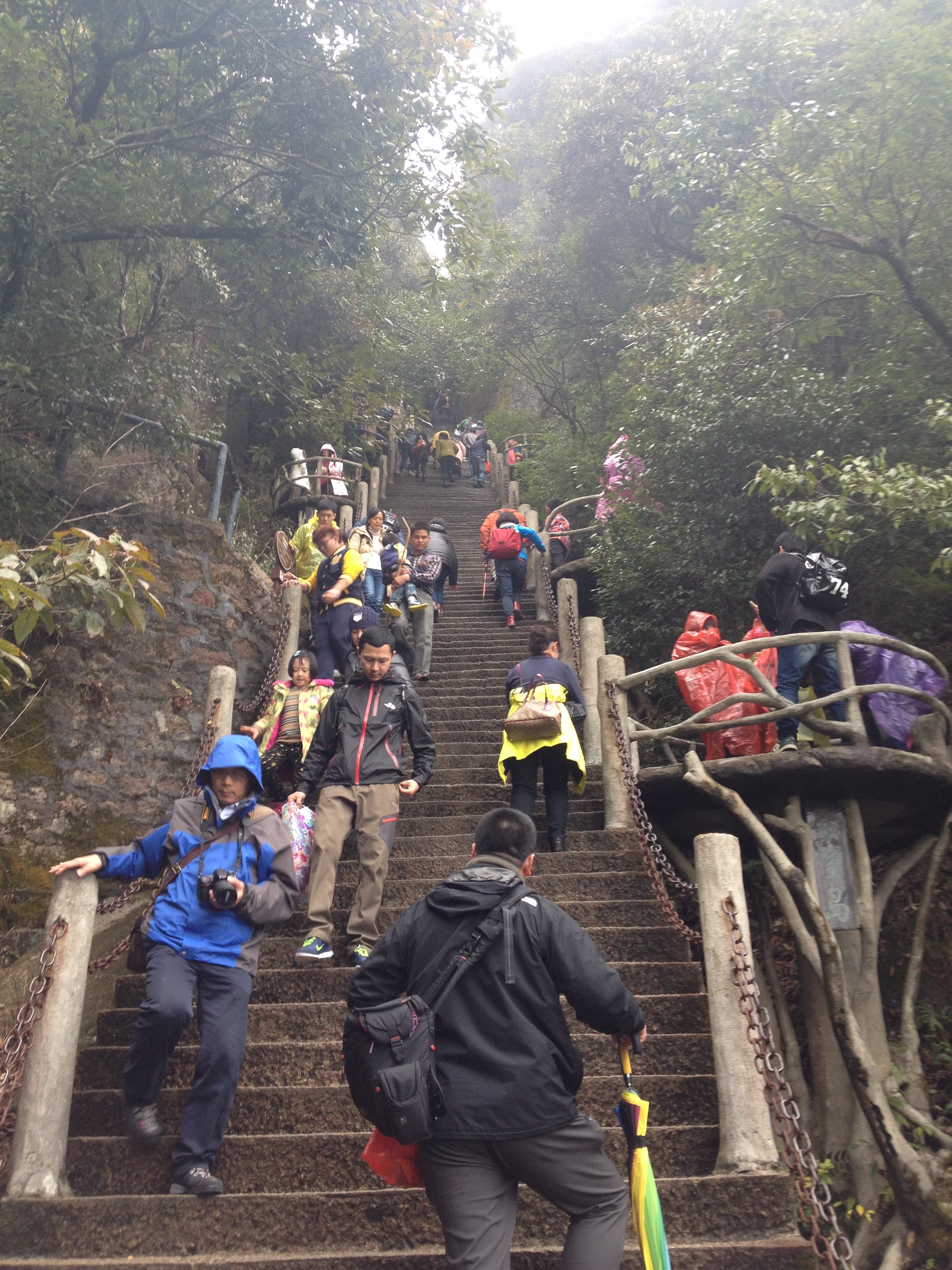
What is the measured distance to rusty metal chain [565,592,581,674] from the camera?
9.44 m

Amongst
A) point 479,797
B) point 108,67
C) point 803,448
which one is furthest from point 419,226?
point 479,797

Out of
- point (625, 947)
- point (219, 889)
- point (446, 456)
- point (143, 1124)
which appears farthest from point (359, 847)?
point (446, 456)

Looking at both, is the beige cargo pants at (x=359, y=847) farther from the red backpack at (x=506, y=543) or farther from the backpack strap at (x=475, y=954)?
the red backpack at (x=506, y=543)

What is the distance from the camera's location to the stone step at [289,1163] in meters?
3.67

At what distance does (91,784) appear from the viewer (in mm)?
7191

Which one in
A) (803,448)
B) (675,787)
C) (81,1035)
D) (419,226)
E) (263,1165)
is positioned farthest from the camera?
(419,226)

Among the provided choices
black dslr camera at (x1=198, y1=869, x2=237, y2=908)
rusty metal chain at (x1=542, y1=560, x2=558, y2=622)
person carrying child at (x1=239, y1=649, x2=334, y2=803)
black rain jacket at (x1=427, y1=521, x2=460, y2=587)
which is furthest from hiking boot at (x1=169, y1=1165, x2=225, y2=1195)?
rusty metal chain at (x1=542, y1=560, x2=558, y2=622)

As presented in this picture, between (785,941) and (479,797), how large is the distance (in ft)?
9.30

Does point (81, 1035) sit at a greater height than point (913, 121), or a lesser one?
lesser

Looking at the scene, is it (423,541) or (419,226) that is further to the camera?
(423,541)

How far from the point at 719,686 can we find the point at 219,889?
448cm

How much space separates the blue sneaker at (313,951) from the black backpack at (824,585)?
3926 mm

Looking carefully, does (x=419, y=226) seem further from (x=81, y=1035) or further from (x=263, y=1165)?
(x=263, y=1165)

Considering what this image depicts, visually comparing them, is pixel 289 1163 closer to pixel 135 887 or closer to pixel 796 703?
pixel 135 887
